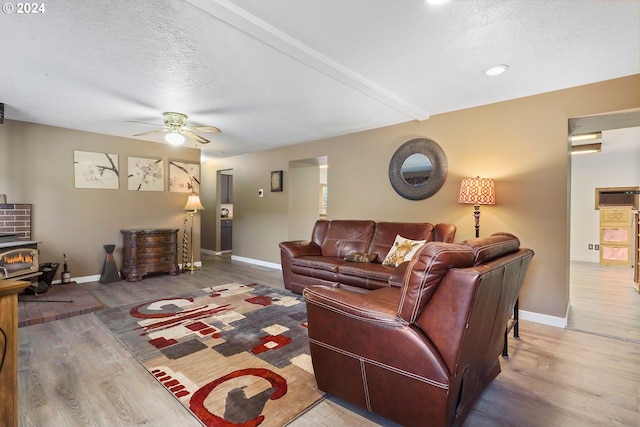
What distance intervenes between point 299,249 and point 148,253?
2669mm

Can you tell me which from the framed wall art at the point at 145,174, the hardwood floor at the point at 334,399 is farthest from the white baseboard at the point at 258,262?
the hardwood floor at the point at 334,399

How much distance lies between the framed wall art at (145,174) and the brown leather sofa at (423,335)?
479 cm

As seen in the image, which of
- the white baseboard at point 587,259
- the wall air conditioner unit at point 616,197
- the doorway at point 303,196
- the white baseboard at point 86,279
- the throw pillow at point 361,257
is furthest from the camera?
the white baseboard at point 587,259

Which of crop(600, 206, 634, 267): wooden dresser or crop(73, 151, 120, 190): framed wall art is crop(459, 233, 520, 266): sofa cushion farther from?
crop(600, 206, 634, 267): wooden dresser

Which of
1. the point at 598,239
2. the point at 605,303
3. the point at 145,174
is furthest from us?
the point at 598,239

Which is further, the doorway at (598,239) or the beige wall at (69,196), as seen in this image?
the beige wall at (69,196)

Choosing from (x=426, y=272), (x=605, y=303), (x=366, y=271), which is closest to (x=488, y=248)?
(x=426, y=272)

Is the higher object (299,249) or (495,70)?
(495,70)

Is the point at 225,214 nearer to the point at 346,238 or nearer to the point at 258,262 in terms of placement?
the point at 258,262

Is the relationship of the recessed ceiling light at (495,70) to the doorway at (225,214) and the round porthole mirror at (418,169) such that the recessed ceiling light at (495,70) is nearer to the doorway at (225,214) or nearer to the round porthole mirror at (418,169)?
the round porthole mirror at (418,169)

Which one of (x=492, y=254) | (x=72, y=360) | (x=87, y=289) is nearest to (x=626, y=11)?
(x=492, y=254)

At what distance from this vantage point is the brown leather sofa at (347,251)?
344 centimetres

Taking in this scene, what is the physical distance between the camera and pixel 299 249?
424 centimetres

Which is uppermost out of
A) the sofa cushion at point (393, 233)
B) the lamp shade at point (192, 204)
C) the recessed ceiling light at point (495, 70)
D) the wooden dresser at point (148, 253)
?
the recessed ceiling light at point (495, 70)
